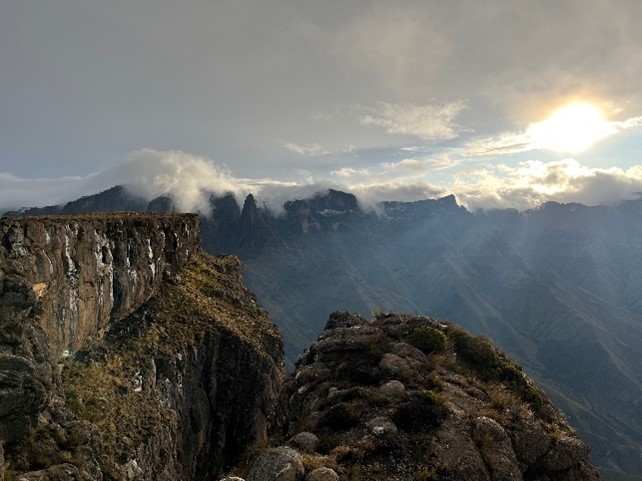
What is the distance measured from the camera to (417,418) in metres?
24.2

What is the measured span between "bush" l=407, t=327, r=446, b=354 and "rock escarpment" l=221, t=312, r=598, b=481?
0.25 feet

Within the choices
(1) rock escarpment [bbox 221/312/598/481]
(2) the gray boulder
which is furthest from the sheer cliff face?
(2) the gray boulder

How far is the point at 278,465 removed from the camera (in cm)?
1989

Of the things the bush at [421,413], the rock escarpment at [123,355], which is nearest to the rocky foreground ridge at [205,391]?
the bush at [421,413]

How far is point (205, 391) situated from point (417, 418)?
61654 mm

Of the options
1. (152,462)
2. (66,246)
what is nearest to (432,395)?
(152,462)

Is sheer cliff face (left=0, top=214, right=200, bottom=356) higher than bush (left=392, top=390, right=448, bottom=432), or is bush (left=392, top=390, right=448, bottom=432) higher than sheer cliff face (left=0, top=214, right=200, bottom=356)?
sheer cliff face (left=0, top=214, right=200, bottom=356)

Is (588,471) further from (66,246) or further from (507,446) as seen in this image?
(66,246)

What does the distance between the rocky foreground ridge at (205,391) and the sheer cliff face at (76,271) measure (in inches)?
8.4

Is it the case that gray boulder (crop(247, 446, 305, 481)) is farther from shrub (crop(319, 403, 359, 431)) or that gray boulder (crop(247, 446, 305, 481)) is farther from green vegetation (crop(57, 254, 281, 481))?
green vegetation (crop(57, 254, 281, 481))

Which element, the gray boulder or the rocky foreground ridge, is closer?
the gray boulder

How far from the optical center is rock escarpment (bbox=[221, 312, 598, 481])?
2095 centimetres

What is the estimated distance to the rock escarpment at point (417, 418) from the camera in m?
21.0

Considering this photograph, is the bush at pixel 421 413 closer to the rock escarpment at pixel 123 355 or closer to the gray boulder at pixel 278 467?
the gray boulder at pixel 278 467
